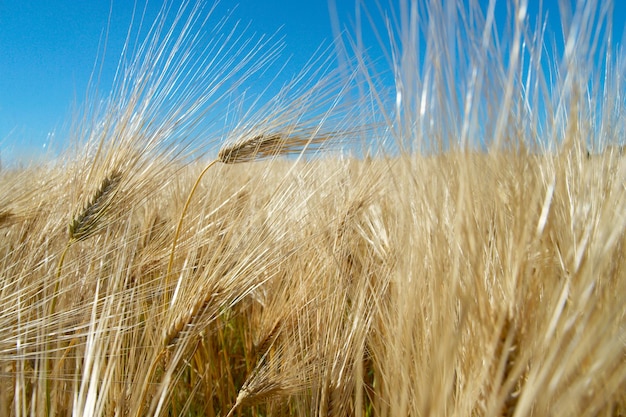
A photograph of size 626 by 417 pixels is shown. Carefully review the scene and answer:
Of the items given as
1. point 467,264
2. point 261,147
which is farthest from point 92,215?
point 467,264

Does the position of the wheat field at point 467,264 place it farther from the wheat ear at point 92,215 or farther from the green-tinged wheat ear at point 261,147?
the green-tinged wheat ear at point 261,147

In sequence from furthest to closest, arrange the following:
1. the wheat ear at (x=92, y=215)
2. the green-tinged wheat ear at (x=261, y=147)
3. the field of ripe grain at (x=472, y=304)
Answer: the green-tinged wheat ear at (x=261, y=147) → the wheat ear at (x=92, y=215) → the field of ripe grain at (x=472, y=304)

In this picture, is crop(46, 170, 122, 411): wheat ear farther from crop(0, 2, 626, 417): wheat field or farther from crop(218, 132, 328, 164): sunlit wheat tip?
crop(218, 132, 328, 164): sunlit wheat tip

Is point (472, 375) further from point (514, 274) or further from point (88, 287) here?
point (88, 287)

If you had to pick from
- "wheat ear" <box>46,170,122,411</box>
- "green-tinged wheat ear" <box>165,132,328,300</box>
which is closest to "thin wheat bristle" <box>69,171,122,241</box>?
"wheat ear" <box>46,170,122,411</box>

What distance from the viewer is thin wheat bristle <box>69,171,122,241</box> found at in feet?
3.24

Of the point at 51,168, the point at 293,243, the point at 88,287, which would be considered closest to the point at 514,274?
the point at 293,243

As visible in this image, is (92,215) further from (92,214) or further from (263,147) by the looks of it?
(263,147)

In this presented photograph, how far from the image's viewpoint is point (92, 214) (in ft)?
3.27

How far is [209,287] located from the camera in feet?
2.77

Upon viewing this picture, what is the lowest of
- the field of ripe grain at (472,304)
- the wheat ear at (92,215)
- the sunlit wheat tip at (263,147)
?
the field of ripe grain at (472,304)

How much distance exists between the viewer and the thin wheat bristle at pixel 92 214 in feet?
3.24

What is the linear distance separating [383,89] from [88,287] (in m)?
0.84

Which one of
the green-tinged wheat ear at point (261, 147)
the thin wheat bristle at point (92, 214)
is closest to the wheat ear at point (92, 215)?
the thin wheat bristle at point (92, 214)
